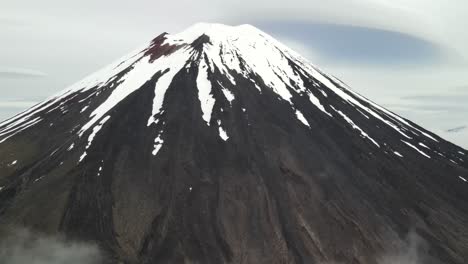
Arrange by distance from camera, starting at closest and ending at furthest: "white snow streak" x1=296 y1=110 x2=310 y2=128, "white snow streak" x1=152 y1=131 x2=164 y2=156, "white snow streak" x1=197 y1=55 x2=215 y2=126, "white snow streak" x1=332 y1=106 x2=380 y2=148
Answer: "white snow streak" x1=152 y1=131 x2=164 y2=156
"white snow streak" x1=197 y1=55 x2=215 y2=126
"white snow streak" x1=296 y1=110 x2=310 y2=128
"white snow streak" x1=332 y1=106 x2=380 y2=148

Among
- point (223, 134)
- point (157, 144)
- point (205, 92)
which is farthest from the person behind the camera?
point (205, 92)

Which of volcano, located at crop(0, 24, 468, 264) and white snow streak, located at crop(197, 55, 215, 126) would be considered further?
white snow streak, located at crop(197, 55, 215, 126)

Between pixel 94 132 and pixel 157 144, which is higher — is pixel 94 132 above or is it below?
above

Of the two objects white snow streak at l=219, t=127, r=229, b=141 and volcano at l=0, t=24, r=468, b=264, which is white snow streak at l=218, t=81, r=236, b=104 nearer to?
volcano at l=0, t=24, r=468, b=264

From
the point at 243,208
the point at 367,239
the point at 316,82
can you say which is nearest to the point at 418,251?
the point at 367,239

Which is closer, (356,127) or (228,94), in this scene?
(228,94)

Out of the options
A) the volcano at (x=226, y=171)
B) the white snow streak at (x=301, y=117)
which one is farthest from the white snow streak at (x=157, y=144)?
the white snow streak at (x=301, y=117)

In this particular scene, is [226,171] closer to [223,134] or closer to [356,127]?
[223,134]

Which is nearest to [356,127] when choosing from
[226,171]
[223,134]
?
[223,134]

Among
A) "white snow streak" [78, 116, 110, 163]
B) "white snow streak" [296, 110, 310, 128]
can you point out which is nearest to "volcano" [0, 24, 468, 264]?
"white snow streak" [78, 116, 110, 163]

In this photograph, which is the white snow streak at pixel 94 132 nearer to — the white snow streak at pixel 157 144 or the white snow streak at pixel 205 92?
the white snow streak at pixel 157 144
